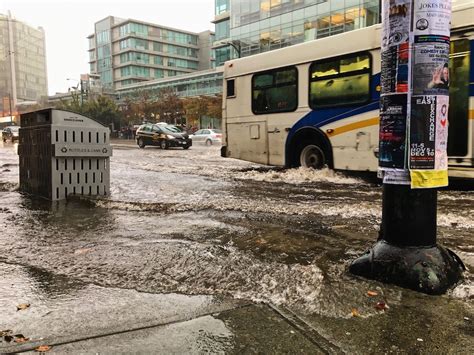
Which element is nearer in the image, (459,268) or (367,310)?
(367,310)

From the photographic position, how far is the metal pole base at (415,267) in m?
3.40

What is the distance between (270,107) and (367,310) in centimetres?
924

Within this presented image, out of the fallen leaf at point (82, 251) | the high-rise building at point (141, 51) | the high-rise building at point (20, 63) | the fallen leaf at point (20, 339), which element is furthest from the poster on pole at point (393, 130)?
the high-rise building at point (141, 51)

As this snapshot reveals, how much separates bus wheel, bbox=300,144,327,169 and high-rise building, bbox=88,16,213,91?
101677 millimetres

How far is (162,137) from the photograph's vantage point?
28.3 m

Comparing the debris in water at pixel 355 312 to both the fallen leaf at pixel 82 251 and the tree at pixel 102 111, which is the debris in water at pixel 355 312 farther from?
the tree at pixel 102 111

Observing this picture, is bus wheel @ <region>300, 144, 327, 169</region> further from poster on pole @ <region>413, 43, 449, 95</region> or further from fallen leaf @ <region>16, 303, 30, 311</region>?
fallen leaf @ <region>16, 303, 30, 311</region>

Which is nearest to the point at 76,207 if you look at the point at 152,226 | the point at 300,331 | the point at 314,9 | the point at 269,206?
the point at 152,226

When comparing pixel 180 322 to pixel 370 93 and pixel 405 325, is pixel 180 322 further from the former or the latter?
pixel 370 93

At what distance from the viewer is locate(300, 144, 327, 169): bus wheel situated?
36.3ft

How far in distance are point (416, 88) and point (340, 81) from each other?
698cm

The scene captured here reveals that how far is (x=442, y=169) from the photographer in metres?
3.52

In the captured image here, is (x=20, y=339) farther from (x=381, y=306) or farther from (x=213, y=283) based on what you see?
(x=381, y=306)

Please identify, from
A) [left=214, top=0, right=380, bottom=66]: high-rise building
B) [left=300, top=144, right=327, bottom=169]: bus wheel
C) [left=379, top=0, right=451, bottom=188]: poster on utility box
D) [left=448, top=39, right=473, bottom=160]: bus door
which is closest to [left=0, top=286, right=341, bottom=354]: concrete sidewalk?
[left=379, top=0, right=451, bottom=188]: poster on utility box
